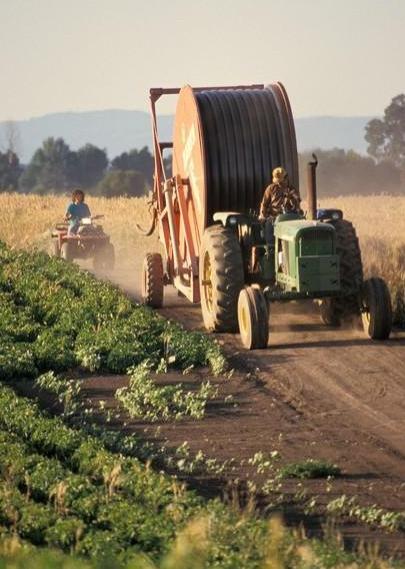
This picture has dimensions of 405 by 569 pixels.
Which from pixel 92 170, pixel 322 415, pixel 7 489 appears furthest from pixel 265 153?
pixel 92 170

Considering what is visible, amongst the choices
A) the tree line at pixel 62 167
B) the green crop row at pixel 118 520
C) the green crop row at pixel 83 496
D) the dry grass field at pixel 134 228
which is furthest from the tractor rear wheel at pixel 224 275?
the tree line at pixel 62 167

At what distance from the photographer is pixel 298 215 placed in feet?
63.9

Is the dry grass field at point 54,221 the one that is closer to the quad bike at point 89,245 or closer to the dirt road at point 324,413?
the quad bike at point 89,245

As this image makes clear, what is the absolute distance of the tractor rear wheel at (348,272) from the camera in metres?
19.0

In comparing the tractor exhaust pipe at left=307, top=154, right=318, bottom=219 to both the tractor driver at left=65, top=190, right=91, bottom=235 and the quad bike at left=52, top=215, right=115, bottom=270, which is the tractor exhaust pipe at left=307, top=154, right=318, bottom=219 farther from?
the tractor driver at left=65, top=190, right=91, bottom=235

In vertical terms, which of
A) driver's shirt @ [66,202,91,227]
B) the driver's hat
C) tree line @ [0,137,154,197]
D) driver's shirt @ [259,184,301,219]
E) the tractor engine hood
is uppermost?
the driver's hat

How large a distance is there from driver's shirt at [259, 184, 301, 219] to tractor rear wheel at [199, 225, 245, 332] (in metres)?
0.52

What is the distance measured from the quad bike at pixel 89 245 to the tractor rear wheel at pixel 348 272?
9625 millimetres

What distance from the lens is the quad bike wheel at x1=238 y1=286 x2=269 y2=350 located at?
18141mm

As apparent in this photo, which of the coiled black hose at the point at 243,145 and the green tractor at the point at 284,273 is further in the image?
the coiled black hose at the point at 243,145

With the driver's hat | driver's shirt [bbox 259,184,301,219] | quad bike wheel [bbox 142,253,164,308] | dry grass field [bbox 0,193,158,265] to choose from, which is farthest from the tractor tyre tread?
dry grass field [bbox 0,193,158,265]

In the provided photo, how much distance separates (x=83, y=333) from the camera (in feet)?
62.1

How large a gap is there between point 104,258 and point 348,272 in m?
10.5

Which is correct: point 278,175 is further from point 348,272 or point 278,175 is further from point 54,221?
point 54,221
